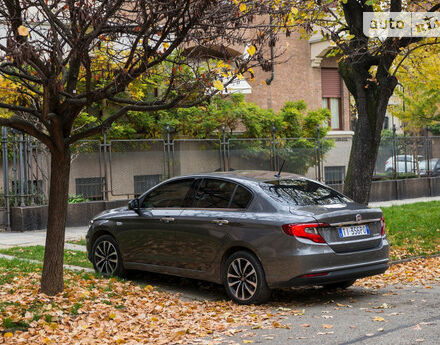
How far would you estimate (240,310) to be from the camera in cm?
777

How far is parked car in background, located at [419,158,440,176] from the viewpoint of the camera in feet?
85.4

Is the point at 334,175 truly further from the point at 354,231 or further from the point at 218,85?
the point at 218,85

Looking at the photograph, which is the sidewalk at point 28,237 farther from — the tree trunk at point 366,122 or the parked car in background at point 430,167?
the parked car in background at point 430,167

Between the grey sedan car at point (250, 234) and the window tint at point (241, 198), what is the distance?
14mm

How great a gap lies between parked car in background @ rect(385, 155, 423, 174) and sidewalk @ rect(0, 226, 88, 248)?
12.7 m

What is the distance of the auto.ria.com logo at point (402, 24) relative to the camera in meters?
12.9

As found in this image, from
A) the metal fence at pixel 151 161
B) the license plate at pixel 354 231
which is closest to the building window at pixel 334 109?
the metal fence at pixel 151 161

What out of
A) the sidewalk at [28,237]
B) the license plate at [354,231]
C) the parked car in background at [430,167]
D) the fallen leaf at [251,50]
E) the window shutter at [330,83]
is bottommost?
the sidewalk at [28,237]

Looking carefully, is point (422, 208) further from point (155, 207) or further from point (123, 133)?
point (155, 207)

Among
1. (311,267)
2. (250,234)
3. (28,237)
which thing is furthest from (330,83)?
(311,267)

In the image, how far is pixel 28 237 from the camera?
49.1 ft

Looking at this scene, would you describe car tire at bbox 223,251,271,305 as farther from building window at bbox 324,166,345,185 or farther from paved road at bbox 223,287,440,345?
building window at bbox 324,166,345,185

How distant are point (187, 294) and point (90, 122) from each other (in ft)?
37.2

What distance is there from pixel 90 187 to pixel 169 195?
8.93 meters
